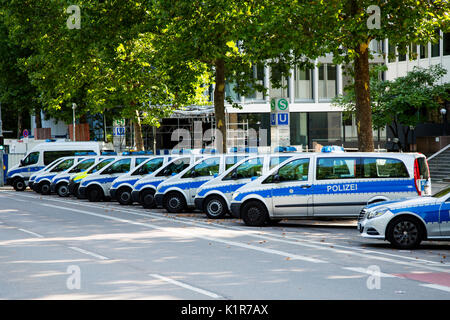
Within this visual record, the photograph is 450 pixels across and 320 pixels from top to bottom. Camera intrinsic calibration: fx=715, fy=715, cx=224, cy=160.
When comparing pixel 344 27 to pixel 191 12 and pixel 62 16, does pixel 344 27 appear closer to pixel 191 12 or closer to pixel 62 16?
pixel 191 12

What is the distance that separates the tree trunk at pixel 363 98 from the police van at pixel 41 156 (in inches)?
719

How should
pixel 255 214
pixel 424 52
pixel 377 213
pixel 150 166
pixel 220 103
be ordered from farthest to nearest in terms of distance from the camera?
pixel 424 52, pixel 220 103, pixel 150 166, pixel 255 214, pixel 377 213

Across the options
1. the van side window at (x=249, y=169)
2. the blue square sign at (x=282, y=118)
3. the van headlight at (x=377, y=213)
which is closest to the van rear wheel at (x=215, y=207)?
the van side window at (x=249, y=169)


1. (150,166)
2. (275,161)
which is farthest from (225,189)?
(150,166)

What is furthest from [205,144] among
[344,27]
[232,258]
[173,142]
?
[232,258]

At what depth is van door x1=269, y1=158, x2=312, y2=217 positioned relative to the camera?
1714 cm

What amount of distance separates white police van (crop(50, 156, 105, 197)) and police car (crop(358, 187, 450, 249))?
747 inches

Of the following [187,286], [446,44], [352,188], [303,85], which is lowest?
[187,286]

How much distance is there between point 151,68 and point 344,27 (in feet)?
62.6

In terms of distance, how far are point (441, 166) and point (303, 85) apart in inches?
898

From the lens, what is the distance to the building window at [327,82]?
57594mm

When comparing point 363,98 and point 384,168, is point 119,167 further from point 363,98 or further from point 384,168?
point 384,168

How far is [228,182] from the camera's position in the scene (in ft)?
64.6

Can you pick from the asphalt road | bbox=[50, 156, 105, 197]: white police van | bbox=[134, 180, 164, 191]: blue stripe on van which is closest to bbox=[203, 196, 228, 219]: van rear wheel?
the asphalt road
